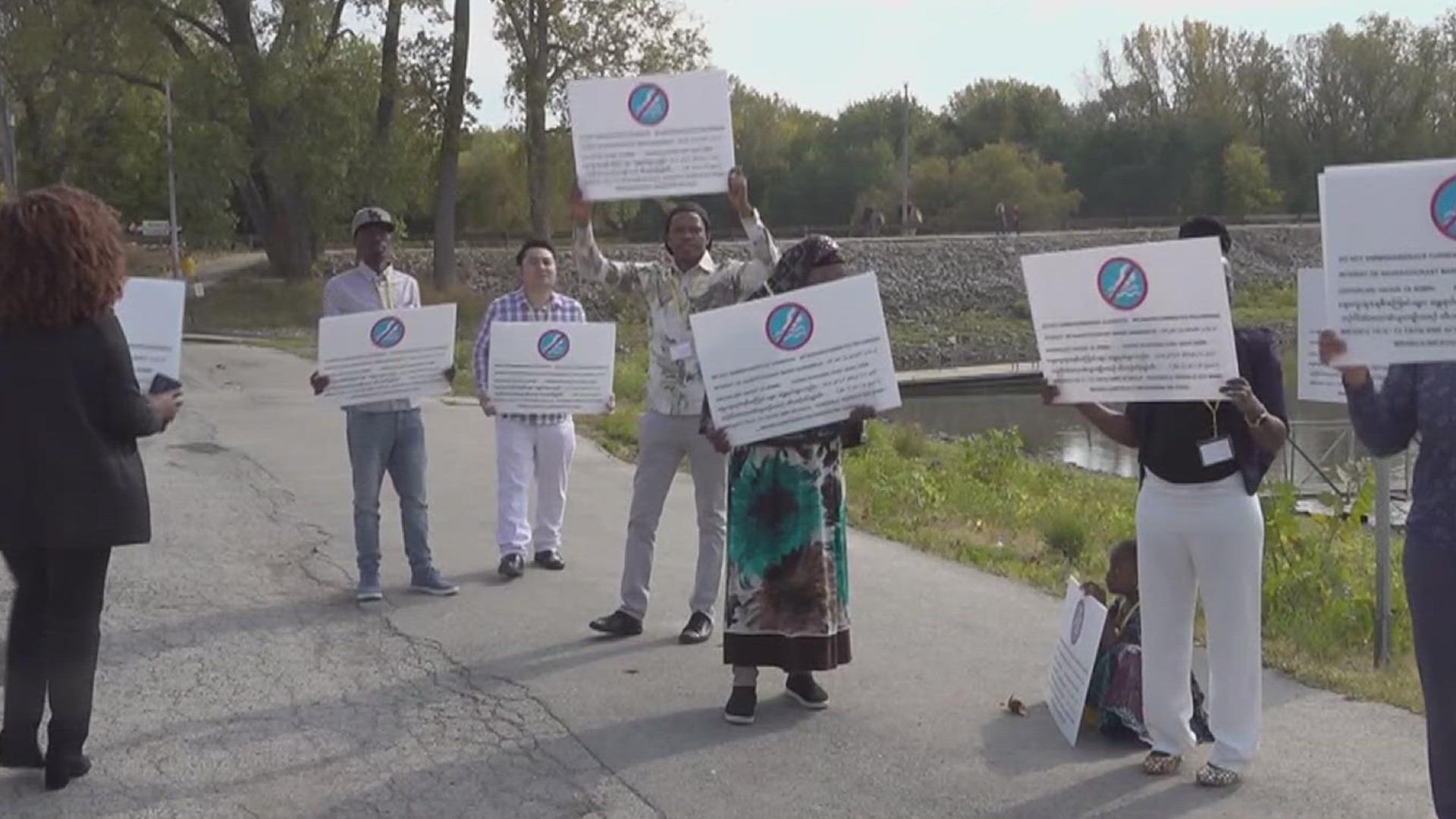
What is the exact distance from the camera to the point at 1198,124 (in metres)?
84.2

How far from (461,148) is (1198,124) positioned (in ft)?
173

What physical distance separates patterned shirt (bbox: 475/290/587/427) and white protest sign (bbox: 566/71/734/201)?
2432 mm

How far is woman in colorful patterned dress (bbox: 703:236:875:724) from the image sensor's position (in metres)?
6.75

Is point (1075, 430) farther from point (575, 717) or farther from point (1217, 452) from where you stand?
point (1217, 452)

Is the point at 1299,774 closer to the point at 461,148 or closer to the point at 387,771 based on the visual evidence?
the point at 387,771

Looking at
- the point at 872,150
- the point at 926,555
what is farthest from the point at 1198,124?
the point at 926,555

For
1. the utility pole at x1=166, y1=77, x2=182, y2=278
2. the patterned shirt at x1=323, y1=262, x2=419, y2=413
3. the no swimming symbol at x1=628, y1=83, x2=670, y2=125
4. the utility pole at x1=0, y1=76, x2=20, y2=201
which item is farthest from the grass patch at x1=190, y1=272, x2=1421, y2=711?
the utility pole at x1=0, y1=76, x2=20, y2=201

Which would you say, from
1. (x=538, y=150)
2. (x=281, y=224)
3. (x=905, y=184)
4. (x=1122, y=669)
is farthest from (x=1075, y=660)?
(x=905, y=184)

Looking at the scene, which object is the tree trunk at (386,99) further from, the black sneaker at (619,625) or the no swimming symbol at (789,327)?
the no swimming symbol at (789,327)

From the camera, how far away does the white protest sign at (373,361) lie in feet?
28.4

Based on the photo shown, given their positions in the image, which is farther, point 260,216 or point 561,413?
point 260,216

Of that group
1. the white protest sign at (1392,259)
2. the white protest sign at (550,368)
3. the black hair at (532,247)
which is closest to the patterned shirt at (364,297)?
the white protest sign at (550,368)

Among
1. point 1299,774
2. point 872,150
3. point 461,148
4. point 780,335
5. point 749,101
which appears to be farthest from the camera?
point 749,101

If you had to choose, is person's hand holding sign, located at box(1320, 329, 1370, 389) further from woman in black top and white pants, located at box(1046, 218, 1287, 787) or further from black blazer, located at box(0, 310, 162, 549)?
black blazer, located at box(0, 310, 162, 549)
